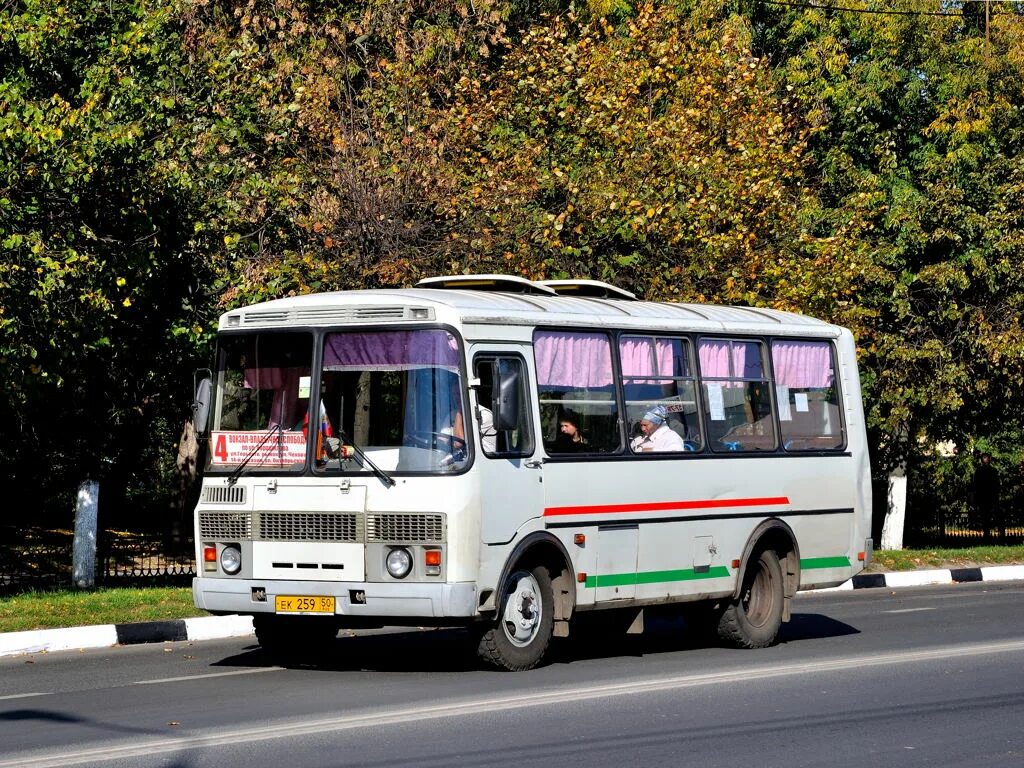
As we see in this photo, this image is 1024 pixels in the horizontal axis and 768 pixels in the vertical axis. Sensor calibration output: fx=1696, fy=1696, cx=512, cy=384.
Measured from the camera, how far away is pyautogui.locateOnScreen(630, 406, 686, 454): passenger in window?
13.6 m

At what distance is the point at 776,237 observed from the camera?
81.7 feet

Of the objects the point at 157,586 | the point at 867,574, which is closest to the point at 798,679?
the point at 157,586

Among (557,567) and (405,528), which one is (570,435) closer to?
(557,567)

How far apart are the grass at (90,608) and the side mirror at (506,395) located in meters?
5.18

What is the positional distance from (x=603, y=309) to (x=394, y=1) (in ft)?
51.7

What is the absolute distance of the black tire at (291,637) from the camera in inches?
515

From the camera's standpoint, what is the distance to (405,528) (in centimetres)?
1170

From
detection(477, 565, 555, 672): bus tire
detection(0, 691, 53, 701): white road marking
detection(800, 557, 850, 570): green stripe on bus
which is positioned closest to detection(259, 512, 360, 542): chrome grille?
detection(477, 565, 555, 672): bus tire

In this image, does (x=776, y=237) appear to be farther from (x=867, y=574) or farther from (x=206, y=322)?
(x=206, y=322)

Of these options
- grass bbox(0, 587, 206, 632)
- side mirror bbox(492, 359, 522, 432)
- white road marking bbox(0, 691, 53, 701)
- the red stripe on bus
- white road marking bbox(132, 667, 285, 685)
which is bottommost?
white road marking bbox(0, 691, 53, 701)

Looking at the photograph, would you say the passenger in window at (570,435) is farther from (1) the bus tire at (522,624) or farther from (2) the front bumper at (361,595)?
(2) the front bumper at (361,595)

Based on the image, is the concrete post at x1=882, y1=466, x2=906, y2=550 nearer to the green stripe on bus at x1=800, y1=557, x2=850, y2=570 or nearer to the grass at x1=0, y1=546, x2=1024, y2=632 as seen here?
the green stripe on bus at x1=800, y1=557, x2=850, y2=570

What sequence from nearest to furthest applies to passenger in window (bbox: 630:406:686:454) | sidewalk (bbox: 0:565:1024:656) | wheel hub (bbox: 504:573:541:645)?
wheel hub (bbox: 504:573:541:645), passenger in window (bbox: 630:406:686:454), sidewalk (bbox: 0:565:1024:656)

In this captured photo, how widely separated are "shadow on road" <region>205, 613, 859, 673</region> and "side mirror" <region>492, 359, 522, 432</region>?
1559 mm
